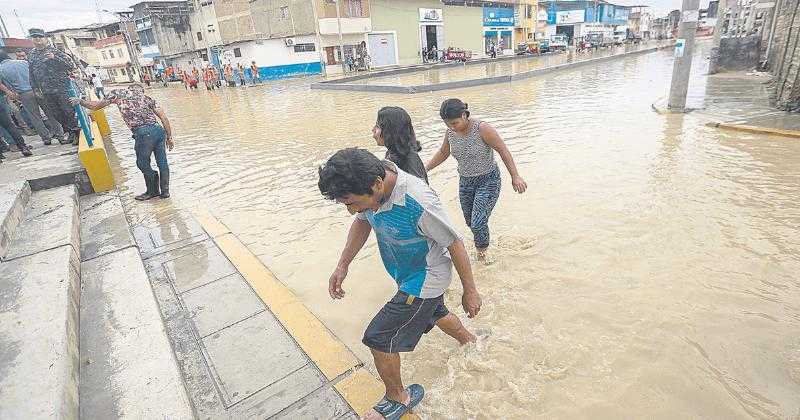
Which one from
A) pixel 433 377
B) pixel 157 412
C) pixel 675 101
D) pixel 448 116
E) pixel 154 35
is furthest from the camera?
pixel 154 35

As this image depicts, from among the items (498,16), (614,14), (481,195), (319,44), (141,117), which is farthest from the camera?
(614,14)

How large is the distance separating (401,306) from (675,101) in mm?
10343

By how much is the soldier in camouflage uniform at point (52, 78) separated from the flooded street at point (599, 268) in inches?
47.9

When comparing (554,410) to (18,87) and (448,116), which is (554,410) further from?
(18,87)

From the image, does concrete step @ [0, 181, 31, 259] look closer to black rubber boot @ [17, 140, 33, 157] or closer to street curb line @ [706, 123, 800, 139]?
black rubber boot @ [17, 140, 33, 157]

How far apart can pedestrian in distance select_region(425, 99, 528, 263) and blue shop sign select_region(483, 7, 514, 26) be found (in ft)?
160

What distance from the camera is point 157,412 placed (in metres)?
2.02

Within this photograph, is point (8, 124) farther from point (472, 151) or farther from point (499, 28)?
point (499, 28)

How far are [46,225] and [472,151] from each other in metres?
3.89

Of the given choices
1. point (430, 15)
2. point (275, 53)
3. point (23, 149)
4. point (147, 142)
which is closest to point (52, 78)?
point (23, 149)

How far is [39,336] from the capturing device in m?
2.26

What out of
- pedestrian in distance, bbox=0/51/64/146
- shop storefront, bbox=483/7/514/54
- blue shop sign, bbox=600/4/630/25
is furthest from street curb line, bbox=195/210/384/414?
blue shop sign, bbox=600/4/630/25

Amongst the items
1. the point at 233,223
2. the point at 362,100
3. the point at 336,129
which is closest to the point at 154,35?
the point at 362,100

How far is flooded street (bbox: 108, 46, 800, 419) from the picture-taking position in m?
2.38
